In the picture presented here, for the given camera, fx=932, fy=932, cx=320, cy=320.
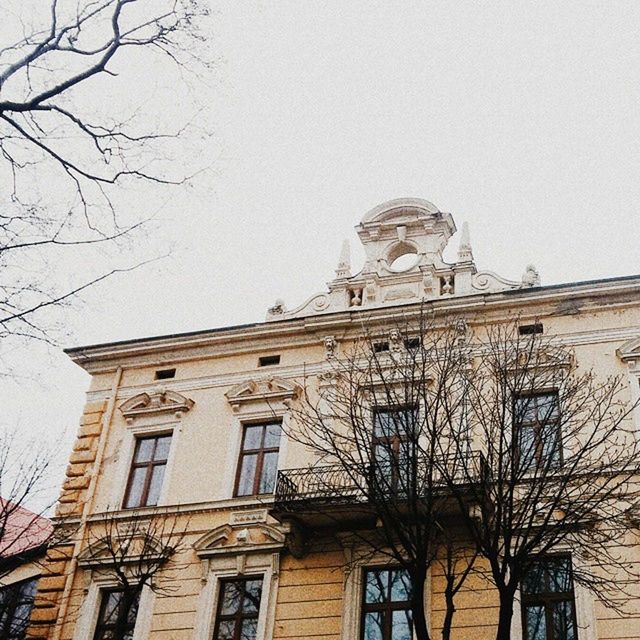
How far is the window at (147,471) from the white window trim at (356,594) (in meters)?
5.07

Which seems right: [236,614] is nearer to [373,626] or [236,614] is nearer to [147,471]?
[373,626]

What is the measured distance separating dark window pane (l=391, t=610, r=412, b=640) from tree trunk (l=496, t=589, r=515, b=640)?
4.50 m

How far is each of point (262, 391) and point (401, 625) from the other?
20.6 feet

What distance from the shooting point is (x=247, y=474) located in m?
20.1

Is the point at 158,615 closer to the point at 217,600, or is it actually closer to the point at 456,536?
the point at 217,600

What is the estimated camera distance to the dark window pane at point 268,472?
1967cm

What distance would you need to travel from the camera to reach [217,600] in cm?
1834

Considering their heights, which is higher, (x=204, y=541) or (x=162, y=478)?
(x=162, y=478)

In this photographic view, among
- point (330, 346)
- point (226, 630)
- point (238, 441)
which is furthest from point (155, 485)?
point (330, 346)

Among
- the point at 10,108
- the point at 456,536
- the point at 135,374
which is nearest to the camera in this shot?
the point at 10,108

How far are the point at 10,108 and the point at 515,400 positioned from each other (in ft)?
27.2

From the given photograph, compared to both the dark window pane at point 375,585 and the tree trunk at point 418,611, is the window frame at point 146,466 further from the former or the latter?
the tree trunk at point 418,611

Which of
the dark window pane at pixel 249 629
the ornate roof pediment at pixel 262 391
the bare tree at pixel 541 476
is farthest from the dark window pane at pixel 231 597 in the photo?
the bare tree at pixel 541 476

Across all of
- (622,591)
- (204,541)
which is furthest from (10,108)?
(622,591)
